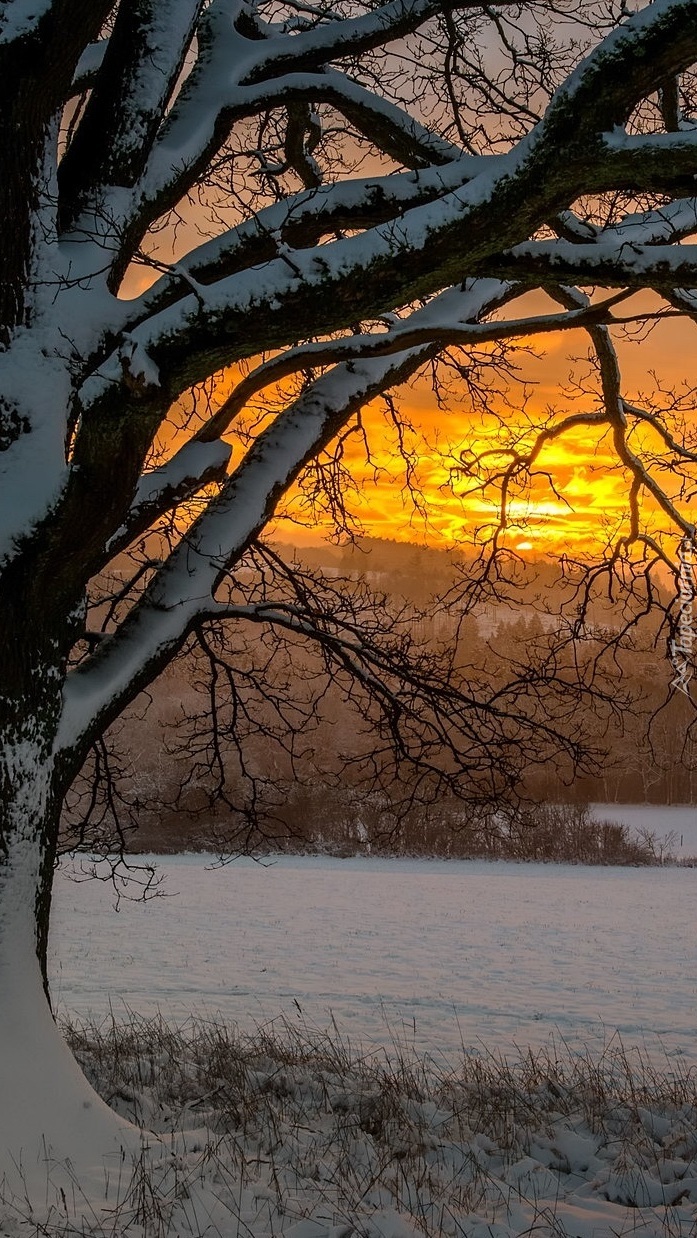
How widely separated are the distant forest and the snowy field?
7.43 feet

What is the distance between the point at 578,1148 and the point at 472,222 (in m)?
4.52

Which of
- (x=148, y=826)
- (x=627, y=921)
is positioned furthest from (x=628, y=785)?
(x=627, y=921)

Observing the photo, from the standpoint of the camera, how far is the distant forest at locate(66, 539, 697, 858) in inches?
288

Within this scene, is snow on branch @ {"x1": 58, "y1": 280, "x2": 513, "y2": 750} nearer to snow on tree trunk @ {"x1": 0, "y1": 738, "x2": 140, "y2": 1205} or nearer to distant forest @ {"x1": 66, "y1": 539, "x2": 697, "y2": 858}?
snow on tree trunk @ {"x1": 0, "y1": 738, "x2": 140, "y2": 1205}

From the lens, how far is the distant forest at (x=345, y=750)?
730 cm

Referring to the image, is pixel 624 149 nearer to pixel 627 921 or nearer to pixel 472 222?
pixel 472 222

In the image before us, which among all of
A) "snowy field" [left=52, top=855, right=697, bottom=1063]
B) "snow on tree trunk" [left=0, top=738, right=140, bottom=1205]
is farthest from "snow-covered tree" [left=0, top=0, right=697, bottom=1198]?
"snowy field" [left=52, top=855, right=697, bottom=1063]

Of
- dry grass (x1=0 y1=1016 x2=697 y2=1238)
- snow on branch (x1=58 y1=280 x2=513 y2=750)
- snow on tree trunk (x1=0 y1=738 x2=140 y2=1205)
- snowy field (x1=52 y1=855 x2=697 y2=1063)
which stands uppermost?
snow on branch (x1=58 y1=280 x2=513 y2=750)

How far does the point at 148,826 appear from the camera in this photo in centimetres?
4522

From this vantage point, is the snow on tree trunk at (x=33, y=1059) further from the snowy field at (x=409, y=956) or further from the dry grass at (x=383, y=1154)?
the snowy field at (x=409, y=956)

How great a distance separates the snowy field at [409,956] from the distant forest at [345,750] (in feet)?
7.43

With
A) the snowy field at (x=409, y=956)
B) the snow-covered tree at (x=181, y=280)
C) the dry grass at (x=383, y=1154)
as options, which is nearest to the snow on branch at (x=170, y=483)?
the snow-covered tree at (x=181, y=280)

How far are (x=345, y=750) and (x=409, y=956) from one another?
3943cm

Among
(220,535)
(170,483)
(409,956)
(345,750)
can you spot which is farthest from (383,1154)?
(345,750)
